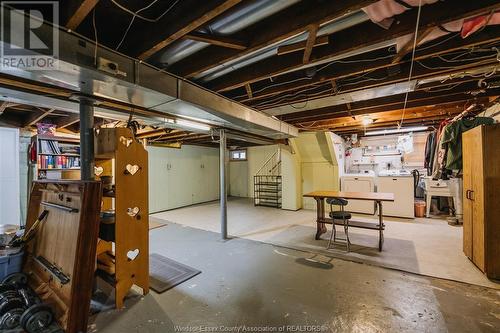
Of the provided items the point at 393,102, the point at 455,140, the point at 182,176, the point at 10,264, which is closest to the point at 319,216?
the point at 393,102

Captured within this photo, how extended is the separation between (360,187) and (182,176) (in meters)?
5.34

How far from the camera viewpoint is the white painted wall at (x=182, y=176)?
6539mm

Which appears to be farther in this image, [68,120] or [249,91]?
[68,120]

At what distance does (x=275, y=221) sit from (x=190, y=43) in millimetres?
4246

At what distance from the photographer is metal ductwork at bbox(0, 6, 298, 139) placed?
4.95 feet

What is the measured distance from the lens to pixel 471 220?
281 centimetres

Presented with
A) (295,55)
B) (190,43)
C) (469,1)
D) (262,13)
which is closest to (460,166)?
(469,1)

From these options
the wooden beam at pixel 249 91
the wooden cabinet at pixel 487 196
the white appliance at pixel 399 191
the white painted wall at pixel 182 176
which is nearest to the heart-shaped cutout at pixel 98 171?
the wooden beam at pixel 249 91

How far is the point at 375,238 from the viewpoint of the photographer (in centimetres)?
391

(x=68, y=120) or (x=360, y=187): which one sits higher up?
(x=68, y=120)

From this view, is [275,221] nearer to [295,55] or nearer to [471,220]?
[471,220]

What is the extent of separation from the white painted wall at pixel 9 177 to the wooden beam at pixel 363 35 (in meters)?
4.60

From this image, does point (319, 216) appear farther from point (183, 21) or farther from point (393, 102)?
point (183, 21)

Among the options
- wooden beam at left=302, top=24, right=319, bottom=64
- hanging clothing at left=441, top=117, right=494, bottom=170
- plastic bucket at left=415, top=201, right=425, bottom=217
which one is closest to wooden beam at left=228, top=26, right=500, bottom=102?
wooden beam at left=302, top=24, right=319, bottom=64
